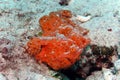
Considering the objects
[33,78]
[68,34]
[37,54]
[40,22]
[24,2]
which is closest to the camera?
[33,78]

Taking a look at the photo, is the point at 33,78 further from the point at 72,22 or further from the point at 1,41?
the point at 72,22

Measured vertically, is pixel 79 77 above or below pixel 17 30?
below

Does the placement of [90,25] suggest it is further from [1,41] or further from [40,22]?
[1,41]

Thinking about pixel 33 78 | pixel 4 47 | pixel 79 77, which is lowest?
pixel 79 77

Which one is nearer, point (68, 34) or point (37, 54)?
point (37, 54)

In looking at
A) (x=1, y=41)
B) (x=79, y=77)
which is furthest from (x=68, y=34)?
(x=1, y=41)

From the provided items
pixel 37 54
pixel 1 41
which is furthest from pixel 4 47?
pixel 37 54

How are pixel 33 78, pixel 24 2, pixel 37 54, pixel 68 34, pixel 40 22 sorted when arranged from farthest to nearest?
pixel 24 2, pixel 40 22, pixel 68 34, pixel 37 54, pixel 33 78
